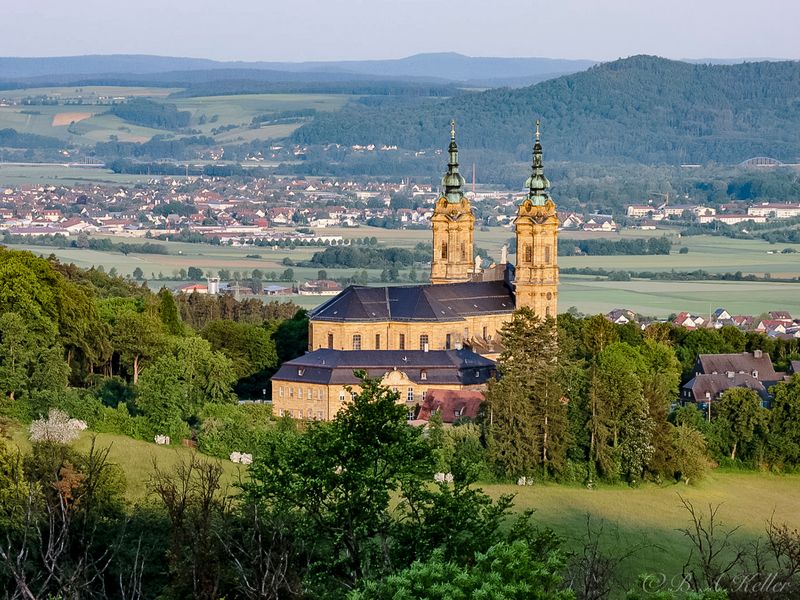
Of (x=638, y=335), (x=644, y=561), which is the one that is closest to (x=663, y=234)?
(x=638, y=335)

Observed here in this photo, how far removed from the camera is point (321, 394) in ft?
190

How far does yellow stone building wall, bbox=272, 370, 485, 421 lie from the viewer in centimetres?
5766

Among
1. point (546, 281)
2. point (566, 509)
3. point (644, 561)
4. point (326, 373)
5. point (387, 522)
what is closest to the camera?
point (387, 522)

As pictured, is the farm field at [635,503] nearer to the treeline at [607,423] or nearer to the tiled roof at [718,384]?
the treeline at [607,423]

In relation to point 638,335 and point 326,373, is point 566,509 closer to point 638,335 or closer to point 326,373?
point 326,373

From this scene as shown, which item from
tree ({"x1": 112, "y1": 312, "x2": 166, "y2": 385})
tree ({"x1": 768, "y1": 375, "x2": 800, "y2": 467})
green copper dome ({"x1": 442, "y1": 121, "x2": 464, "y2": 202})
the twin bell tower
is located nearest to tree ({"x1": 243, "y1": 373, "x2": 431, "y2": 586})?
tree ({"x1": 768, "y1": 375, "x2": 800, "y2": 467})

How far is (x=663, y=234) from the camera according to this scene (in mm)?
192625

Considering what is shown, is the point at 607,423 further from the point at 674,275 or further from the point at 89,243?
the point at 89,243

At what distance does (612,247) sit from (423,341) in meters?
105

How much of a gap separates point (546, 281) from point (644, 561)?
24.6 m

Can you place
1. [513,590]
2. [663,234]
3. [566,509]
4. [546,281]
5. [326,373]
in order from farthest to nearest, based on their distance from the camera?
[663,234]
[546,281]
[326,373]
[566,509]
[513,590]

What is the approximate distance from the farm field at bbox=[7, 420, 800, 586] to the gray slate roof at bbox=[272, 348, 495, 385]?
27.7ft

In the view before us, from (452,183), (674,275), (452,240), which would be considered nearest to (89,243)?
(674,275)

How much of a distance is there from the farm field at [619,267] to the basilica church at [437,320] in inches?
1309
